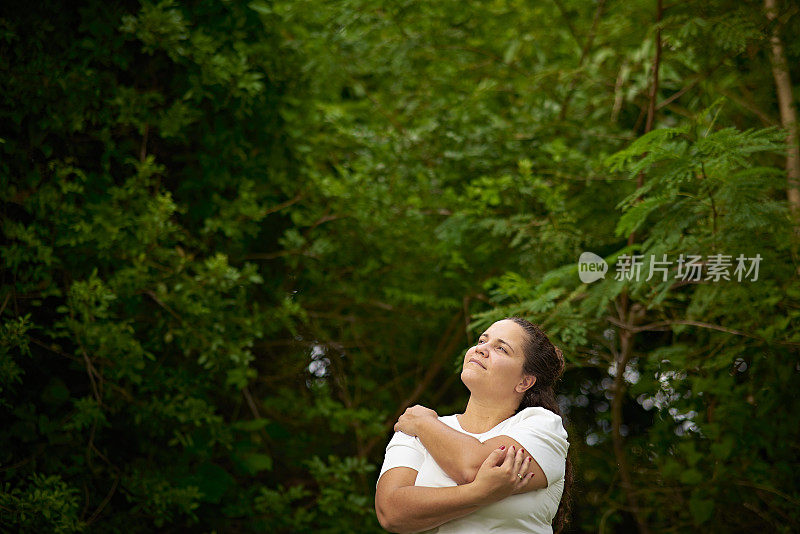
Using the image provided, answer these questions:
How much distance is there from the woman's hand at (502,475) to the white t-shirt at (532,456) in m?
0.04

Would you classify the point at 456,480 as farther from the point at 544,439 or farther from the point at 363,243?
the point at 363,243

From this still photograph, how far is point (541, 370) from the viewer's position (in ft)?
6.16

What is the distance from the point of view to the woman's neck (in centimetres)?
181

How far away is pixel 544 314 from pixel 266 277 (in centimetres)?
188

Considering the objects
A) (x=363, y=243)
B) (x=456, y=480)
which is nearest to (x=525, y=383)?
(x=456, y=480)

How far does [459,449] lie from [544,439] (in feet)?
0.62

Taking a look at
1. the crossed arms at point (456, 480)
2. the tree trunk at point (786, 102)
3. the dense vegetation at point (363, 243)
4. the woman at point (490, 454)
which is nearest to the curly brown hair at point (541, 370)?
the woman at point (490, 454)

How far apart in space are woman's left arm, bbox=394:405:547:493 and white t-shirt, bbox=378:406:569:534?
0.02m

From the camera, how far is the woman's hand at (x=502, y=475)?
1.59 m

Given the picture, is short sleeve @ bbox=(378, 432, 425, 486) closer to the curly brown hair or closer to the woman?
the woman

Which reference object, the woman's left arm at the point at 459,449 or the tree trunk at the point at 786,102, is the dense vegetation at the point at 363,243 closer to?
the tree trunk at the point at 786,102

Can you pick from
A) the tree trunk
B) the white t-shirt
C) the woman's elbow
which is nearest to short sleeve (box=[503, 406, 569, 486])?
the white t-shirt

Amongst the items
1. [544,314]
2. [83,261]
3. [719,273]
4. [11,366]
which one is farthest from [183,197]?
[719,273]

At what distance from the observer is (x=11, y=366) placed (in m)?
2.96
